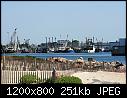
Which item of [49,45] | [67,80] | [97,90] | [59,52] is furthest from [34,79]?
[49,45]

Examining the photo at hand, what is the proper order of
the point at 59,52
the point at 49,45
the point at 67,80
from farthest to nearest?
the point at 49,45, the point at 59,52, the point at 67,80

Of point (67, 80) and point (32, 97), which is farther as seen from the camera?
point (67, 80)

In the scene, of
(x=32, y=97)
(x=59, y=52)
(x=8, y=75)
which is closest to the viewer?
(x=32, y=97)

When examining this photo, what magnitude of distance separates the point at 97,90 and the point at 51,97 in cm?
180

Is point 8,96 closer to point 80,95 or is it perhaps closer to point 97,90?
point 80,95

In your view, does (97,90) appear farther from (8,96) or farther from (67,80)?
(67,80)

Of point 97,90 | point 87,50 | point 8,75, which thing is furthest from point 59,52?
point 97,90

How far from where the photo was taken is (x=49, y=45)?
14300cm

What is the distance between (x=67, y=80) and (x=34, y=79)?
6.73 feet

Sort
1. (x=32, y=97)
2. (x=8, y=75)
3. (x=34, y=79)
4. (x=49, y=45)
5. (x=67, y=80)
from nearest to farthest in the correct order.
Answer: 1. (x=32, y=97)
2. (x=67, y=80)
3. (x=34, y=79)
4. (x=8, y=75)
5. (x=49, y=45)

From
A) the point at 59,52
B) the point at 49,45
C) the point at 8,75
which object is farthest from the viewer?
the point at 49,45

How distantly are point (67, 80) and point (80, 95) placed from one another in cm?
574

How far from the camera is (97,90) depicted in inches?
508

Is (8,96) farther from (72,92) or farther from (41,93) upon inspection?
(72,92)
